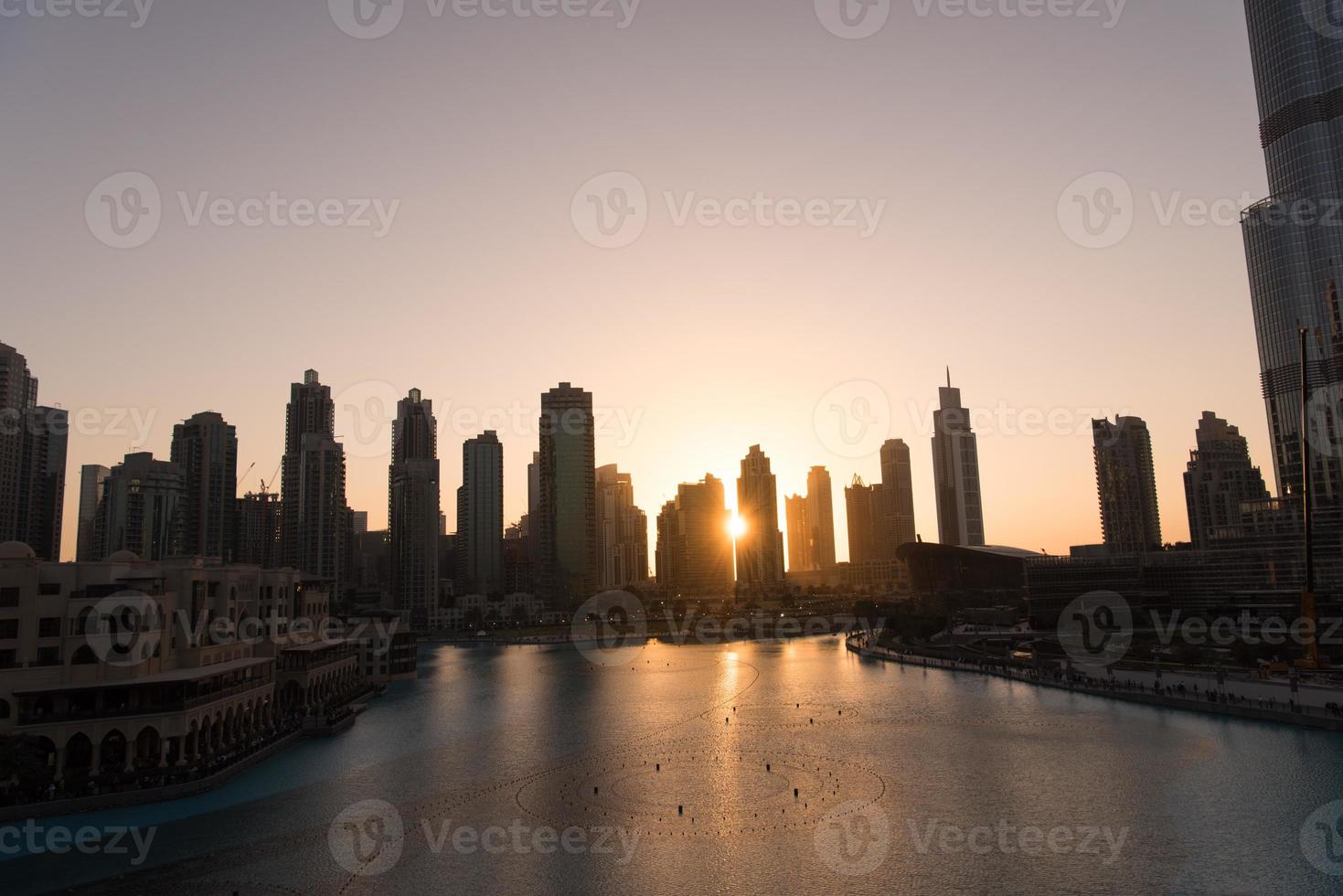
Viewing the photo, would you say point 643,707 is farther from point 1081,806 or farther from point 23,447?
point 23,447

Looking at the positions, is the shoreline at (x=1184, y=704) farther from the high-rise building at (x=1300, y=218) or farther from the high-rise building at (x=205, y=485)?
the high-rise building at (x=205, y=485)

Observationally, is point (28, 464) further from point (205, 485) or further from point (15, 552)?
point (15, 552)

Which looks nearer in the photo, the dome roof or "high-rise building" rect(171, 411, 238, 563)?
the dome roof

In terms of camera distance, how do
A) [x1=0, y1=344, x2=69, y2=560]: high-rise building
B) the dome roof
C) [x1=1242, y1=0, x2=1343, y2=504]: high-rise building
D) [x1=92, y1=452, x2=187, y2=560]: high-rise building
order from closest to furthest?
the dome roof < [x1=1242, y1=0, x2=1343, y2=504]: high-rise building < [x1=0, y1=344, x2=69, y2=560]: high-rise building < [x1=92, y1=452, x2=187, y2=560]: high-rise building

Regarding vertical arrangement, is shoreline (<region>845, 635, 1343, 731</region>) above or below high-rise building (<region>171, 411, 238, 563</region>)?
below

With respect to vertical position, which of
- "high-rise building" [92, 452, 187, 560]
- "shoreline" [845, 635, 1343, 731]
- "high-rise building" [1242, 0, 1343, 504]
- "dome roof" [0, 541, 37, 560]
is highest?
"high-rise building" [1242, 0, 1343, 504]

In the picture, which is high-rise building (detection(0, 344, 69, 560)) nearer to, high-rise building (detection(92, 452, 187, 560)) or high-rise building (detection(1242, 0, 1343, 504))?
high-rise building (detection(92, 452, 187, 560))

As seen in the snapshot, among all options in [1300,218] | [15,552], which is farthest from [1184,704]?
[1300,218]

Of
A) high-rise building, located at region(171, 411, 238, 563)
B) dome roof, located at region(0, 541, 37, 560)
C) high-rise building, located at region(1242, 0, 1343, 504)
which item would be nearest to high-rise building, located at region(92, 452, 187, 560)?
high-rise building, located at region(171, 411, 238, 563)
